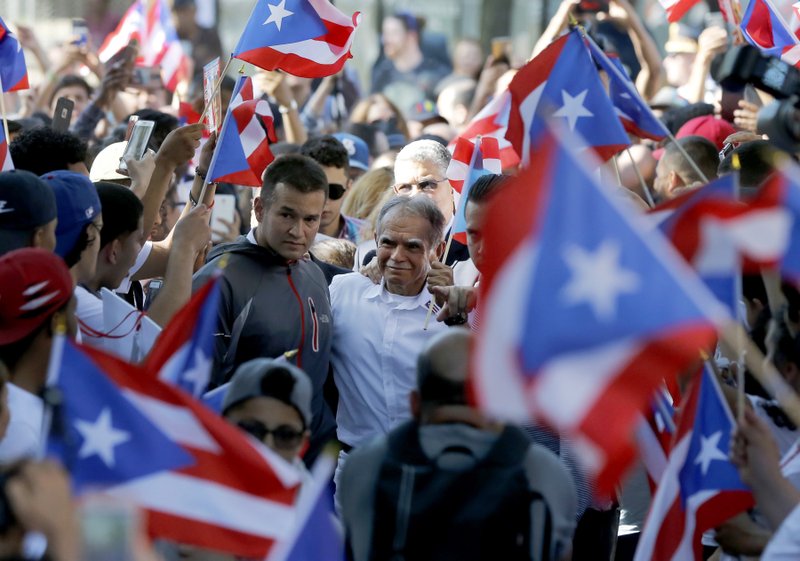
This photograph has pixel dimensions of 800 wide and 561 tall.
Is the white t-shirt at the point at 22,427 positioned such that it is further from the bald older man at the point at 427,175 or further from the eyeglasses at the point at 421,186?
the eyeglasses at the point at 421,186

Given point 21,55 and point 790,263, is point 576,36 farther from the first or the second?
point 21,55

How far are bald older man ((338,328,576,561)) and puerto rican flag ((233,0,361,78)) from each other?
13.4 ft

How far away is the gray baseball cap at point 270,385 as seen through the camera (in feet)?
14.9

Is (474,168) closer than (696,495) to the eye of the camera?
No

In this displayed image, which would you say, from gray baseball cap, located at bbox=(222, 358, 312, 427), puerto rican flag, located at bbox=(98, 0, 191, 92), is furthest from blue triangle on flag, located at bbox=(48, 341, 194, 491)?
puerto rican flag, located at bbox=(98, 0, 191, 92)

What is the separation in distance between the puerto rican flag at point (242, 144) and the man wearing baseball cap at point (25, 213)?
1654mm

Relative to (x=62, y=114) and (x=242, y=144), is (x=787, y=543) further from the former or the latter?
(x=62, y=114)

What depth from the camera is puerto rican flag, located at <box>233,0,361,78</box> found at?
7875 millimetres

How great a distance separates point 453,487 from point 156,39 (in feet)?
36.6

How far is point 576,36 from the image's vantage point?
22.0ft

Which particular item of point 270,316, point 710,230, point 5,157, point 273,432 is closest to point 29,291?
point 273,432

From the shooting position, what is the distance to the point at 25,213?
17.9ft

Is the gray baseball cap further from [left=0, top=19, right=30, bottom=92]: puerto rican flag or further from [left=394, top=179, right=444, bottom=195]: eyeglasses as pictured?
[left=0, top=19, right=30, bottom=92]: puerto rican flag

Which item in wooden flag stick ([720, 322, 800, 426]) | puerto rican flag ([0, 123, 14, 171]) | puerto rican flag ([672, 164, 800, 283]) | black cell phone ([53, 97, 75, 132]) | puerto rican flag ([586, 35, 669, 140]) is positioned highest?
puerto rican flag ([672, 164, 800, 283])
